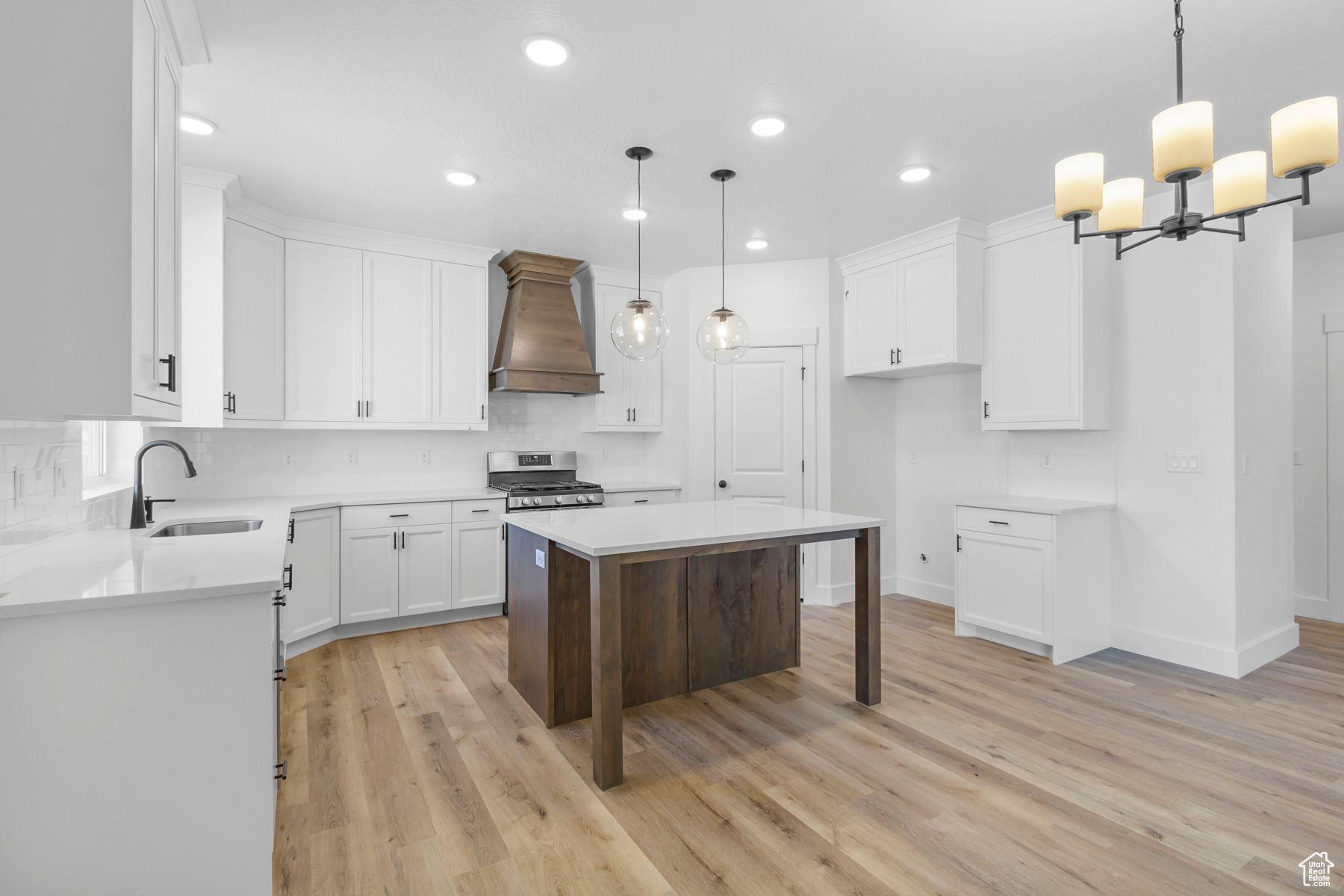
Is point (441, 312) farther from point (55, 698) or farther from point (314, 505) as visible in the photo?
point (55, 698)

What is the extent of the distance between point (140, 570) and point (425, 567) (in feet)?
8.55

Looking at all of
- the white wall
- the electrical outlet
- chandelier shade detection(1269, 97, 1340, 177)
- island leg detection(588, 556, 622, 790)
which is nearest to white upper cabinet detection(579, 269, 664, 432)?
→ island leg detection(588, 556, 622, 790)

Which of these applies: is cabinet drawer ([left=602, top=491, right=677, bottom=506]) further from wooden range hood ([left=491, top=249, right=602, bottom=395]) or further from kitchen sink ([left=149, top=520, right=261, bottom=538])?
kitchen sink ([left=149, top=520, right=261, bottom=538])

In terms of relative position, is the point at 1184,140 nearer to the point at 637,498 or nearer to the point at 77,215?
the point at 77,215

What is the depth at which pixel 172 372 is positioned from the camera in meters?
1.97

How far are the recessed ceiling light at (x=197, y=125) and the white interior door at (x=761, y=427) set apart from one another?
3.37 metres

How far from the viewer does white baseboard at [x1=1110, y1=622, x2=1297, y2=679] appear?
11.4 feet

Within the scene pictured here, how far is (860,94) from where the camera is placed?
104 inches

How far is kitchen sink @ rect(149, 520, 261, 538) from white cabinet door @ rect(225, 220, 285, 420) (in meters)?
0.95

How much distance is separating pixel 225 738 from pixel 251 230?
3.26 m

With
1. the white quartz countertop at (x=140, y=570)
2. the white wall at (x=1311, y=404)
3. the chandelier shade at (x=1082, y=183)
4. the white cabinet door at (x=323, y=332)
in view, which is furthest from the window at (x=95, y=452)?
the white wall at (x=1311, y=404)

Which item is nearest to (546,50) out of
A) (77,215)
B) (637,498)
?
(77,215)

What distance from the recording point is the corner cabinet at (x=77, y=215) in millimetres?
1462

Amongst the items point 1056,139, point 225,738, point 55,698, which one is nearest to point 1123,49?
point 1056,139
